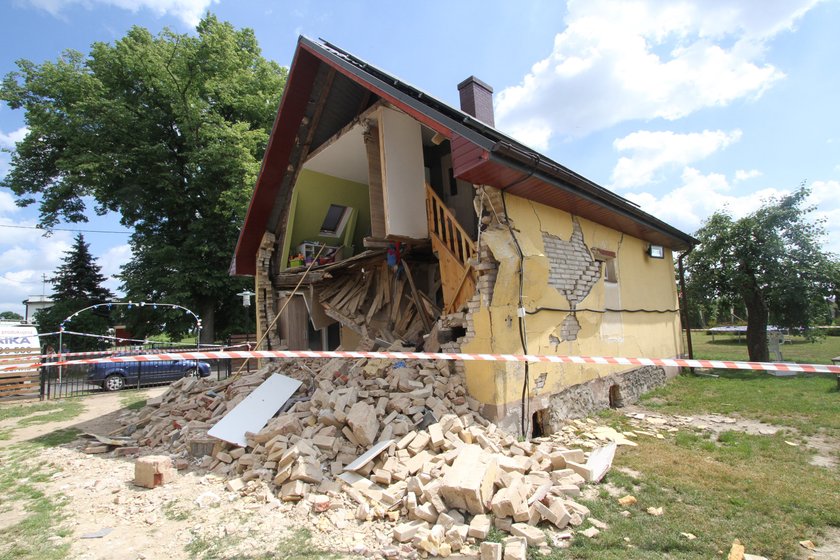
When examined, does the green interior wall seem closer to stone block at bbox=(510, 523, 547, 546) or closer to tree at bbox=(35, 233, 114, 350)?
stone block at bbox=(510, 523, 547, 546)

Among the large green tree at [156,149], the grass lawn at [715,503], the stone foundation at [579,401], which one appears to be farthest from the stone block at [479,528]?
the large green tree at [156,149]

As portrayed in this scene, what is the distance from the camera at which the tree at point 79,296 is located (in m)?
23.7

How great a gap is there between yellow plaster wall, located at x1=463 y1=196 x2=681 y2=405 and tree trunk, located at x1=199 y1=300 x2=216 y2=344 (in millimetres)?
19096

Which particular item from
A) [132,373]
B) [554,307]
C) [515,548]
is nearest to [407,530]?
[515,548]

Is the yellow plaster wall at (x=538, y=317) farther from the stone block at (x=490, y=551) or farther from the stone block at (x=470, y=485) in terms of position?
the stone block at (x=490, y=551)

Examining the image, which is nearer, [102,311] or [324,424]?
[324,424]

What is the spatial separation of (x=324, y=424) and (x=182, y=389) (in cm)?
477

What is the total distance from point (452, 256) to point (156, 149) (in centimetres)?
1871

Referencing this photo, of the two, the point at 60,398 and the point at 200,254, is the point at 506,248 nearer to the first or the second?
the point at 60,398

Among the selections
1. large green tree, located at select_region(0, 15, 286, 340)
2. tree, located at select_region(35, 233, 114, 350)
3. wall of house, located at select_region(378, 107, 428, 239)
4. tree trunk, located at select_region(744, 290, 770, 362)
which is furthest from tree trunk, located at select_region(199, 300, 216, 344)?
tree trunk, located at select_region(744, 290, 770, 362)

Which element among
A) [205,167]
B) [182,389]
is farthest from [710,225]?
[205,167]

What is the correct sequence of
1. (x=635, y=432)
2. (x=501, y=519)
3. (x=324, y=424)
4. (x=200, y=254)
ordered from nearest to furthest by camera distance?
(x=501, y=519) < (x=324, y=424) < (x=635, y=432) < (x=200, y=254)

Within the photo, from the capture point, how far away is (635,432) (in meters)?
6.55

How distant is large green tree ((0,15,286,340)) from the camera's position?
62.2ft
